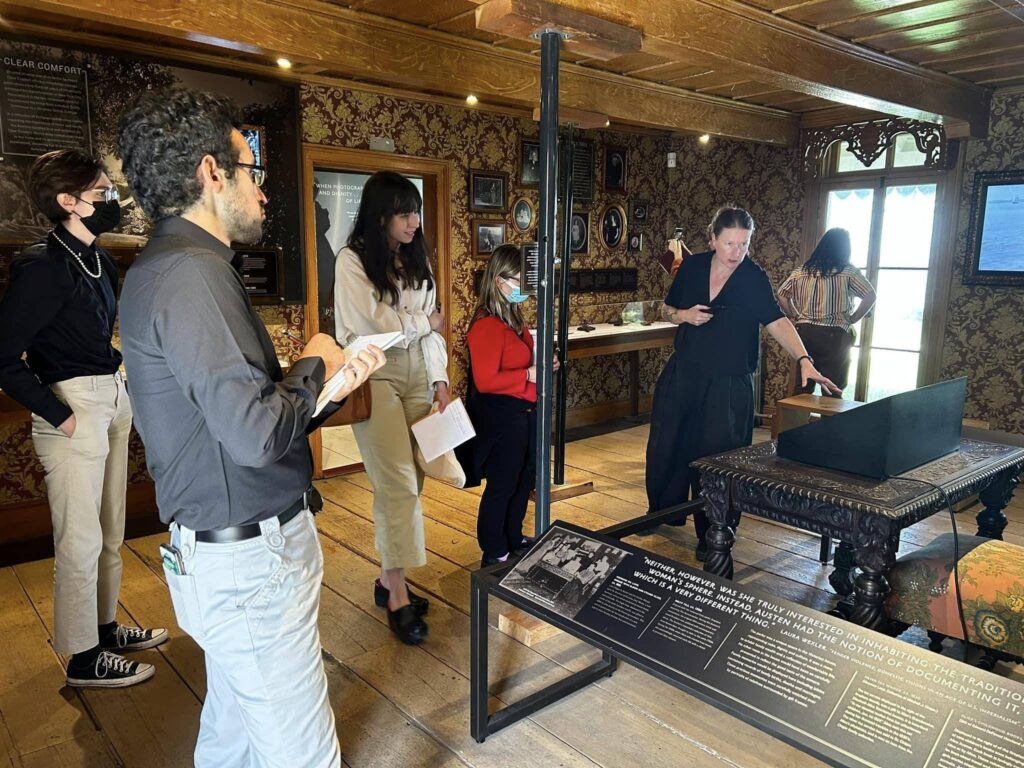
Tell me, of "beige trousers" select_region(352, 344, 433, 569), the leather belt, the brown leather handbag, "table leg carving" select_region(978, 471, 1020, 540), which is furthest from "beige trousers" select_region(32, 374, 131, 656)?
"table leg carving" select_region(978, 471, 1020, 540)

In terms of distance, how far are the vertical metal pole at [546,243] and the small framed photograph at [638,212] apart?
13.7 feet

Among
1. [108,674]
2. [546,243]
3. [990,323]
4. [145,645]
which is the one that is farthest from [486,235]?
[108,674]

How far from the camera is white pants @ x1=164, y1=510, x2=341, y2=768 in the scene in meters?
1.39

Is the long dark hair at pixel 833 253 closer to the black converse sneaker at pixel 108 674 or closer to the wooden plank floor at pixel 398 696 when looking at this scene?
the wooden plank floor at pixel 398 696

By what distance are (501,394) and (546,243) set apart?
83 centimetres

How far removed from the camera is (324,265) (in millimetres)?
4758

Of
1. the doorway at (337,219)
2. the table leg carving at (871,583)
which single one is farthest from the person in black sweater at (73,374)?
the table leg carving at (871,583)

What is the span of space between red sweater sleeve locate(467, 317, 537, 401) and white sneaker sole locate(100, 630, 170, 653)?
4.80 ft

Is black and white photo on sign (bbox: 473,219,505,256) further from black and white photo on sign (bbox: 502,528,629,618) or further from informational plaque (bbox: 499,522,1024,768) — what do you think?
informational plaque (bbox: 499,522,1024,768)

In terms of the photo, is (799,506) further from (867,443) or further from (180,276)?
(180,276)

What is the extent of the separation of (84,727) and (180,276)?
1670 millimetres

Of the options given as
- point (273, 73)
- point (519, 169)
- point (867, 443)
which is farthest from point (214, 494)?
point (519, 169)

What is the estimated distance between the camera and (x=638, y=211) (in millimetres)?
6477

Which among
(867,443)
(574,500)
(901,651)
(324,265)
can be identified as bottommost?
(574,500)
